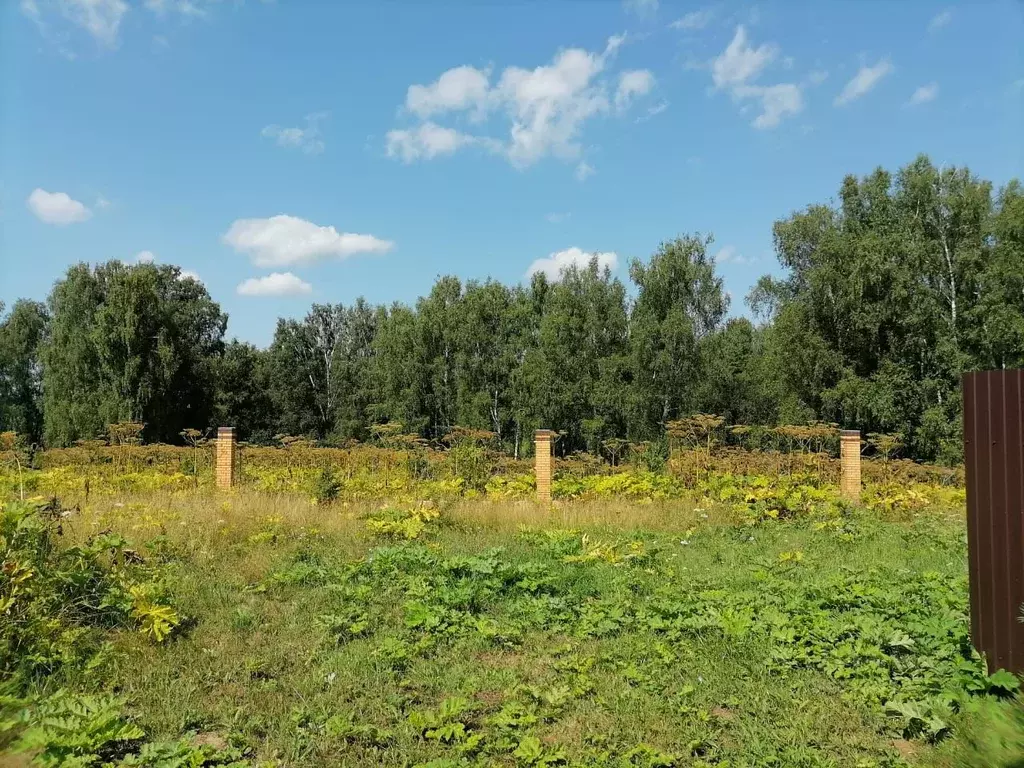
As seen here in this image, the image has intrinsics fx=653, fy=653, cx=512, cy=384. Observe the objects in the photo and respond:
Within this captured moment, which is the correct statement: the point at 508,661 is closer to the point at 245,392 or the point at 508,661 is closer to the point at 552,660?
the point at 552,660

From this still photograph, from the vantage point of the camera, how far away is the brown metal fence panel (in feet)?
12.0

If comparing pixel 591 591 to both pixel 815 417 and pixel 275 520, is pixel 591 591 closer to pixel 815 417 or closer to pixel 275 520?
pixel 275 520

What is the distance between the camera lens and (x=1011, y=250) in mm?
23797

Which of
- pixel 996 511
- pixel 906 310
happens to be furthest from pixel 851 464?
pixel 906 310

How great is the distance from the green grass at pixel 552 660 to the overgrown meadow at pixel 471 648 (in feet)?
0.06

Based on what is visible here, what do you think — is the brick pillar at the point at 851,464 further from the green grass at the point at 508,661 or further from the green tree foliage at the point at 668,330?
the green tree foliage at the point at 668,330

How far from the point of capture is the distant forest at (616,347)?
26812mm

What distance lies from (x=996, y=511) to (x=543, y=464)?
9326mm

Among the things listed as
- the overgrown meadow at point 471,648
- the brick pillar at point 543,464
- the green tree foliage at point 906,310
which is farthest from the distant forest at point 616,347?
the overgrown meadow at point 471,648

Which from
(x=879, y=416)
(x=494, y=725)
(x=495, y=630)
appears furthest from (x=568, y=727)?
(x=879, y=416)

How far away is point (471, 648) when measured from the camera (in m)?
4.77

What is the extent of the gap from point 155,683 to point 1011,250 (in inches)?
1149

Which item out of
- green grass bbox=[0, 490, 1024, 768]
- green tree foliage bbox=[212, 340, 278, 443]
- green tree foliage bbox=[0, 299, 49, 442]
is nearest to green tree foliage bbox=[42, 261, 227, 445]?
green tree foliage bbox=[212, 340, 278, 443]

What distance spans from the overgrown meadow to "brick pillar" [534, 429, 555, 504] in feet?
12.5
